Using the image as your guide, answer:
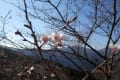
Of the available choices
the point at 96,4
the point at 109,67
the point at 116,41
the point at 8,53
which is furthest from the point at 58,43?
the point at 8,53

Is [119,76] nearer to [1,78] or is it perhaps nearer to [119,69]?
[119,69]

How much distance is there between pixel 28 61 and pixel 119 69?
4.12 meters

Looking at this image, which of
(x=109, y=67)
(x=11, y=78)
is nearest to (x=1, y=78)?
(x=11, y=78)

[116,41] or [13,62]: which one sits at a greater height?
[116,41]

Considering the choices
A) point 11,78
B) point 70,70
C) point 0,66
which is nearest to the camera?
point 0,66

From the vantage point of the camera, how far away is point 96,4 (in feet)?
14.4

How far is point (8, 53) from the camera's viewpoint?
1287 cm

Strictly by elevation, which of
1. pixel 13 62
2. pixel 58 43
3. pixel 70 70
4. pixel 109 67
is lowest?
pixel 70 70

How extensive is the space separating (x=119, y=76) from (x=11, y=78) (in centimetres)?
521

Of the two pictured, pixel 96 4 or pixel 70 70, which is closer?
pixel 96 4

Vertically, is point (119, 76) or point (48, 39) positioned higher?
point (48, 39)

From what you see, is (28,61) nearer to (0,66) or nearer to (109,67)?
(0,66)

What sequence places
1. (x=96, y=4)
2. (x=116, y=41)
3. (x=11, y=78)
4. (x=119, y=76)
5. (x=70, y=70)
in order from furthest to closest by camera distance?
(x=70, y=70), (x=119, y=76), (x=11, y=78), (x=96, y=4), (x=116, y=41)

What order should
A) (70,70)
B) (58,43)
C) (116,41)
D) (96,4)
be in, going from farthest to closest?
1. (70,70)
2. (96,4)
3. (116,41)
4. (58,43)
